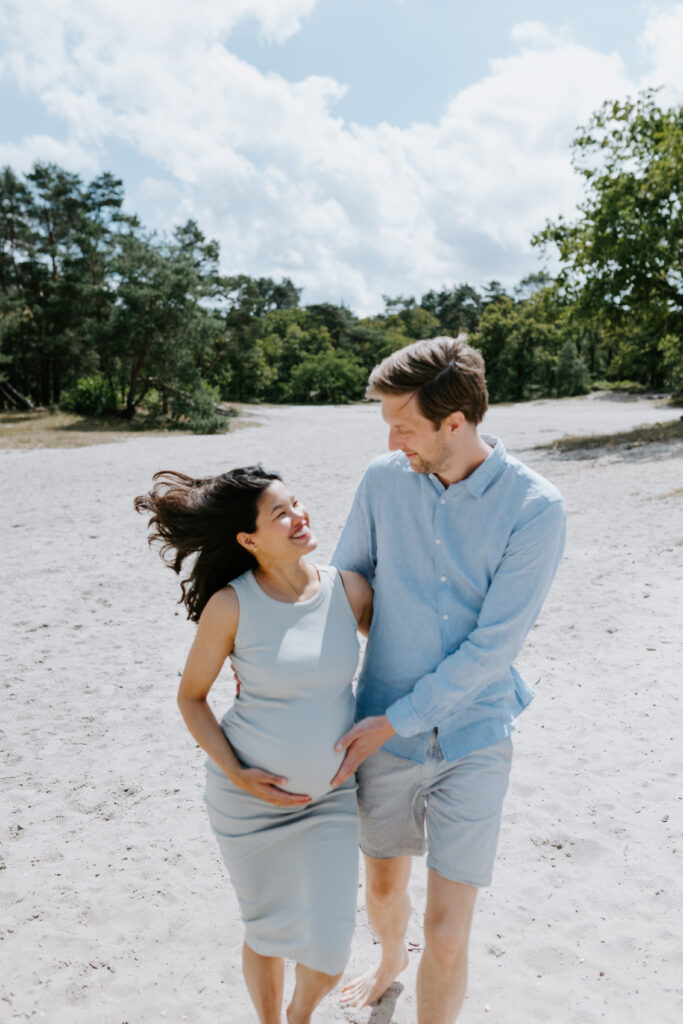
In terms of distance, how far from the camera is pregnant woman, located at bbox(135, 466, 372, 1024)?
6.73 feet

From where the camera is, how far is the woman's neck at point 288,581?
2.27 m

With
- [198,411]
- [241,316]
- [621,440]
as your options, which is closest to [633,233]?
[621,440]

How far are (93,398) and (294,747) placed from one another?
1156 inches

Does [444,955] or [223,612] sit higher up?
[223,612]

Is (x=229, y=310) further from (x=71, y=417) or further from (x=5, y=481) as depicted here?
(x=5, y=481)

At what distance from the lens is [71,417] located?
29.1m

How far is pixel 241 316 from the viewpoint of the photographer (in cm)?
3928

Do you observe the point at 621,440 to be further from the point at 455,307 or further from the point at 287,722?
the point at 455,307

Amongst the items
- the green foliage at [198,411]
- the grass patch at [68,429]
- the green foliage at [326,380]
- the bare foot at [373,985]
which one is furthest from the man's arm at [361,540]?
the green foliage at [326,380]

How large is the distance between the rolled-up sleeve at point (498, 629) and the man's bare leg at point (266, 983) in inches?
28.9

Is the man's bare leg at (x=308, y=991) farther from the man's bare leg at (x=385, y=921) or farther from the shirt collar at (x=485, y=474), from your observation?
the shirt collar at (x=485, y=474)

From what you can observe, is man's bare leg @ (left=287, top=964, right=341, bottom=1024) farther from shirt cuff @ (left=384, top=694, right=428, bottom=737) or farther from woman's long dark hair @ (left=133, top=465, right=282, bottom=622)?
woman's long dark hair @ (left=133, top=465, right=282, bottom=622)

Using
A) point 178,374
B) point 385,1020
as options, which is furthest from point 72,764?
point 178,374

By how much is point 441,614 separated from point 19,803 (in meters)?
3.02
